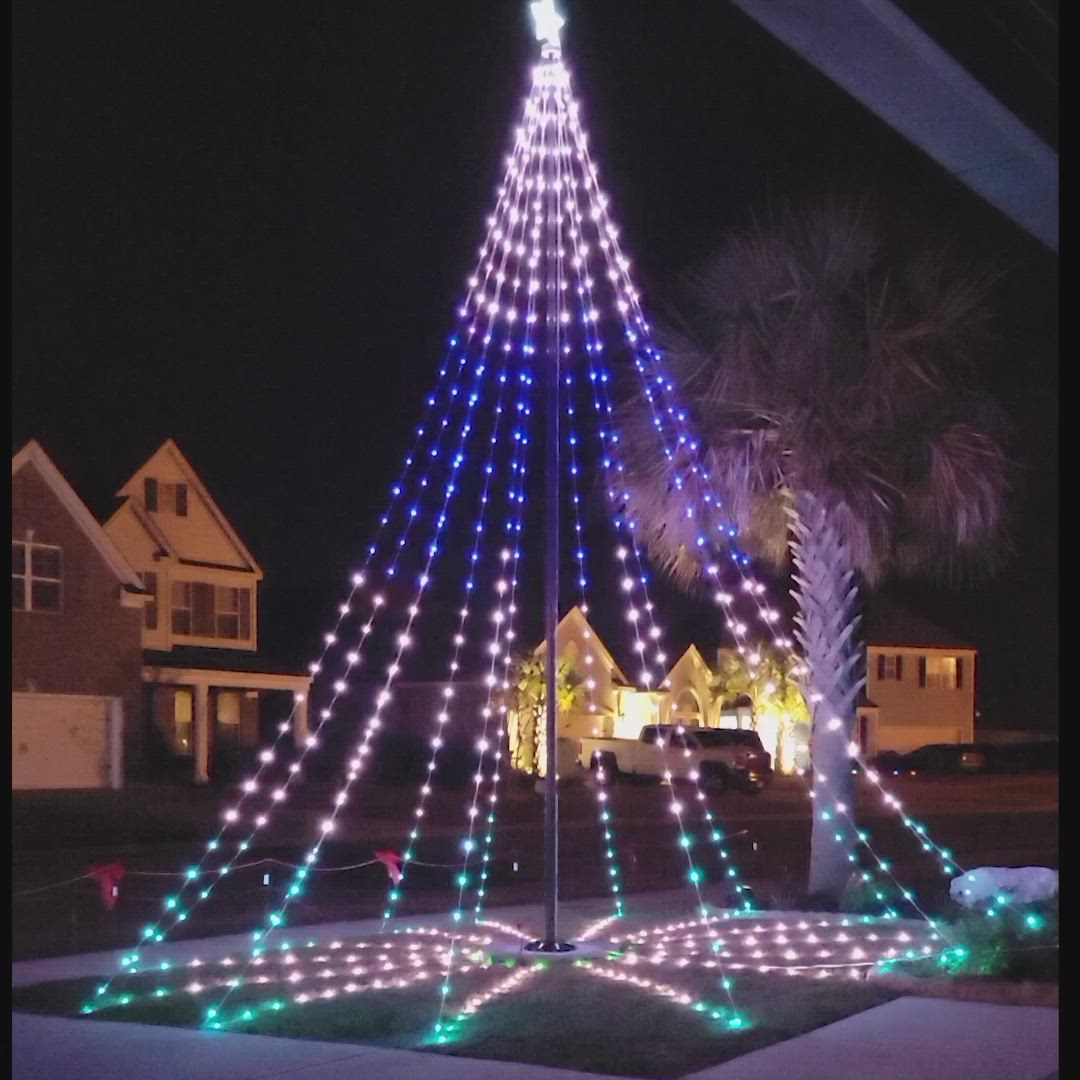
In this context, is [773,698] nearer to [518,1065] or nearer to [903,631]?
[903,631]

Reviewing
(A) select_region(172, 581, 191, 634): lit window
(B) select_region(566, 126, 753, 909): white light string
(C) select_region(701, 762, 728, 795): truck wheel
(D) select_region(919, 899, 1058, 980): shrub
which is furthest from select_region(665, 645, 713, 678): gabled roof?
(D) select_region(919, 899, 1058, 980): shrub

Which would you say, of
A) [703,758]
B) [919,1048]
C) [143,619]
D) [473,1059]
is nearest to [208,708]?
[143,619]

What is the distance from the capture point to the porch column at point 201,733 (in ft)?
116

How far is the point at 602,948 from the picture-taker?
12195 mm

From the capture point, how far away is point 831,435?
14.4m

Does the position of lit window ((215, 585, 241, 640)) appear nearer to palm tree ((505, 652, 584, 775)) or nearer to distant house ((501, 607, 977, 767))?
palm tree ((505, 652, 584, 775))

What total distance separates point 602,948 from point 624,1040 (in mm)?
3482

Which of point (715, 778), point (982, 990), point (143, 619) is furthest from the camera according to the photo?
point (715, 778)

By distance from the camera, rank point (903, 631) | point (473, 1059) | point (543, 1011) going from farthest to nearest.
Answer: point (903, 631)
point (543, 1011)
point (473, 1059)

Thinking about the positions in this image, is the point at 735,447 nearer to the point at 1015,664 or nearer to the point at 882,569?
the point at 882,569

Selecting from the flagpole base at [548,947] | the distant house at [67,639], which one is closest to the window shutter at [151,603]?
the distant house at [67,639]

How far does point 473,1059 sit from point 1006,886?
534 cm

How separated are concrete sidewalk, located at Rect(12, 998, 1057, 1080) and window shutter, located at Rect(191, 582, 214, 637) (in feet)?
94.6

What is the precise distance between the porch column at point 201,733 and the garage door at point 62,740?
2.75 m
